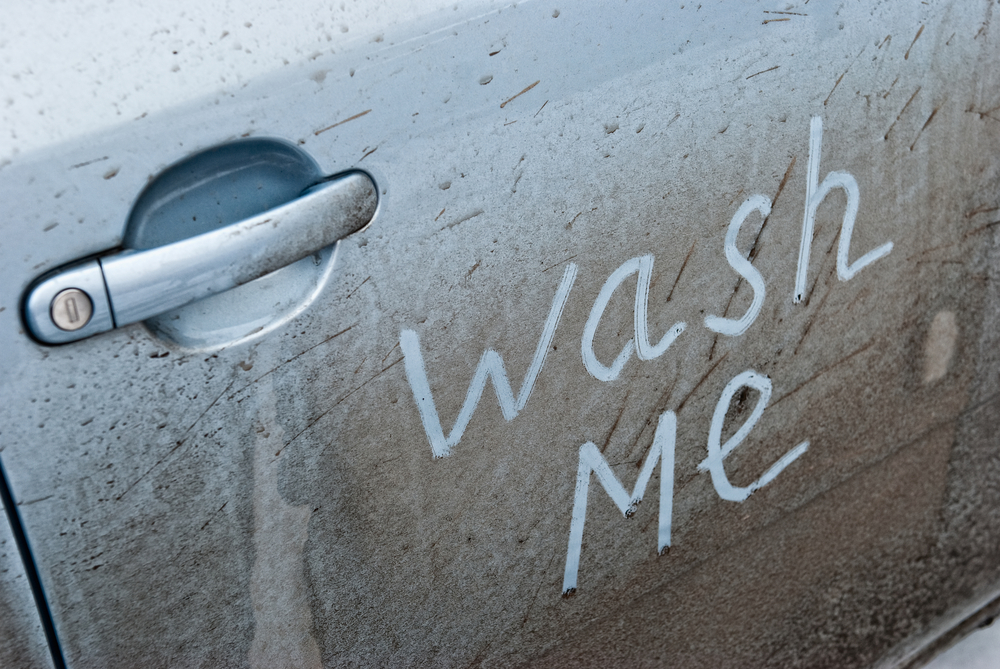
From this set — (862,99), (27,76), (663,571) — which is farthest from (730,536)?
(27,76)

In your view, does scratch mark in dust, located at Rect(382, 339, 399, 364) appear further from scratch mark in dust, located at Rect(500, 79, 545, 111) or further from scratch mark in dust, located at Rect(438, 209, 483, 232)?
scratch mark in dust, located at Rect(500, 79, 545, 111)

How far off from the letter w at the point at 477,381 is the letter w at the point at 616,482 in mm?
153

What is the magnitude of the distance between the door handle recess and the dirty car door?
2cm

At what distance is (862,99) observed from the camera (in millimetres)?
1212

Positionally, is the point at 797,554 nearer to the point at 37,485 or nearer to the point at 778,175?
the point at 778,175

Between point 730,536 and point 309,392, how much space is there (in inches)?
32.4

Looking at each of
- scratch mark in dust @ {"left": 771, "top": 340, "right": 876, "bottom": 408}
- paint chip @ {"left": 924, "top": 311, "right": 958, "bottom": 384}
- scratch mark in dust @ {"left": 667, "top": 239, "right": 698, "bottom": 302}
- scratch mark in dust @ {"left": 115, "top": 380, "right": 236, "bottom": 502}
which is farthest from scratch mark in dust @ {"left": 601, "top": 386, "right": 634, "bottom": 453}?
paint chip @ {"left": 924, "top": 311, "right": 958, "bottom": 384}

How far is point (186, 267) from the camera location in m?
0.80

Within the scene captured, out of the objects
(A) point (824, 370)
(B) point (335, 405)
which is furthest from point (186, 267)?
(A) point (824, 370)

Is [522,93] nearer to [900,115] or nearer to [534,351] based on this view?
[534,351]

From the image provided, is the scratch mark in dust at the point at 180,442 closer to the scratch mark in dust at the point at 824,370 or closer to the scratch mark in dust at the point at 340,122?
the scratch mark in dust at the point at 340,122

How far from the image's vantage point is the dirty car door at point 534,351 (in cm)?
83

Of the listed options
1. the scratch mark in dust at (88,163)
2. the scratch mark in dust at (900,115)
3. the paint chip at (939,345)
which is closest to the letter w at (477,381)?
the scratch mark in dust at (88,163)

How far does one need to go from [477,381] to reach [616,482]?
0.31 meters
